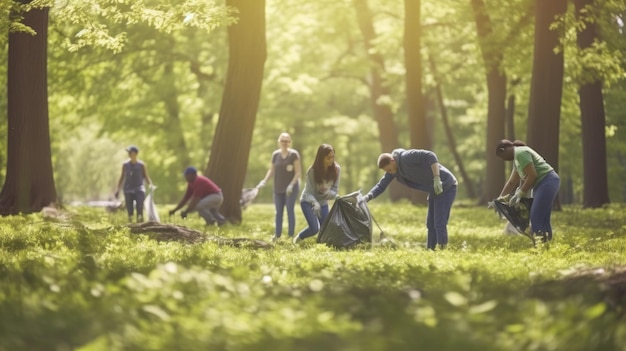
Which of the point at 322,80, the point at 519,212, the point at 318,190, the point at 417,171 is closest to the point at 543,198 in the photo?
the point at 519,212

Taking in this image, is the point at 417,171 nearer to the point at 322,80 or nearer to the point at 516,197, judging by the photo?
the point at 516,197

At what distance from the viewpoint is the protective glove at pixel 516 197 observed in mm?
14408

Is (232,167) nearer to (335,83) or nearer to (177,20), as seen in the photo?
(177,20)

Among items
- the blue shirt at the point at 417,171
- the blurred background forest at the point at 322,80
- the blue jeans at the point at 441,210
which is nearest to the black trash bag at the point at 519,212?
the blue jeans at the point at 441,210

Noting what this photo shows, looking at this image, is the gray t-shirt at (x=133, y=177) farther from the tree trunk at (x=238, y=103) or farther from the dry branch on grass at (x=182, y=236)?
the dry branch on grass at (x=182, y=236)

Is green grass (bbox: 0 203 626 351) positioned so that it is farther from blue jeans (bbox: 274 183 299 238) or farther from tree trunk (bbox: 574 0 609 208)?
tree trunk (bbox: 574 0 609 208)

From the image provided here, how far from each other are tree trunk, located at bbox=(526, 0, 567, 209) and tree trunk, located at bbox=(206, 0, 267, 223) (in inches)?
235

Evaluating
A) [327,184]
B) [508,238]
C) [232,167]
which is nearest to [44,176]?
[232,167]

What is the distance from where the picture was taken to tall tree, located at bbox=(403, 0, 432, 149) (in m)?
31.2

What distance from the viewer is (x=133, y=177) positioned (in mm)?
22297

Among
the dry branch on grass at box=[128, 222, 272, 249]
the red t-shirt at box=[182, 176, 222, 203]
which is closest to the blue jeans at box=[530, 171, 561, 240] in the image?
the dry branch on grass at box=[128, 222, 272, 249]

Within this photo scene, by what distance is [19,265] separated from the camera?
32.1 ft

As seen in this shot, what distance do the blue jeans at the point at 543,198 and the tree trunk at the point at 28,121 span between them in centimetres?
969

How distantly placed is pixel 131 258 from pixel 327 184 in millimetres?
5057
